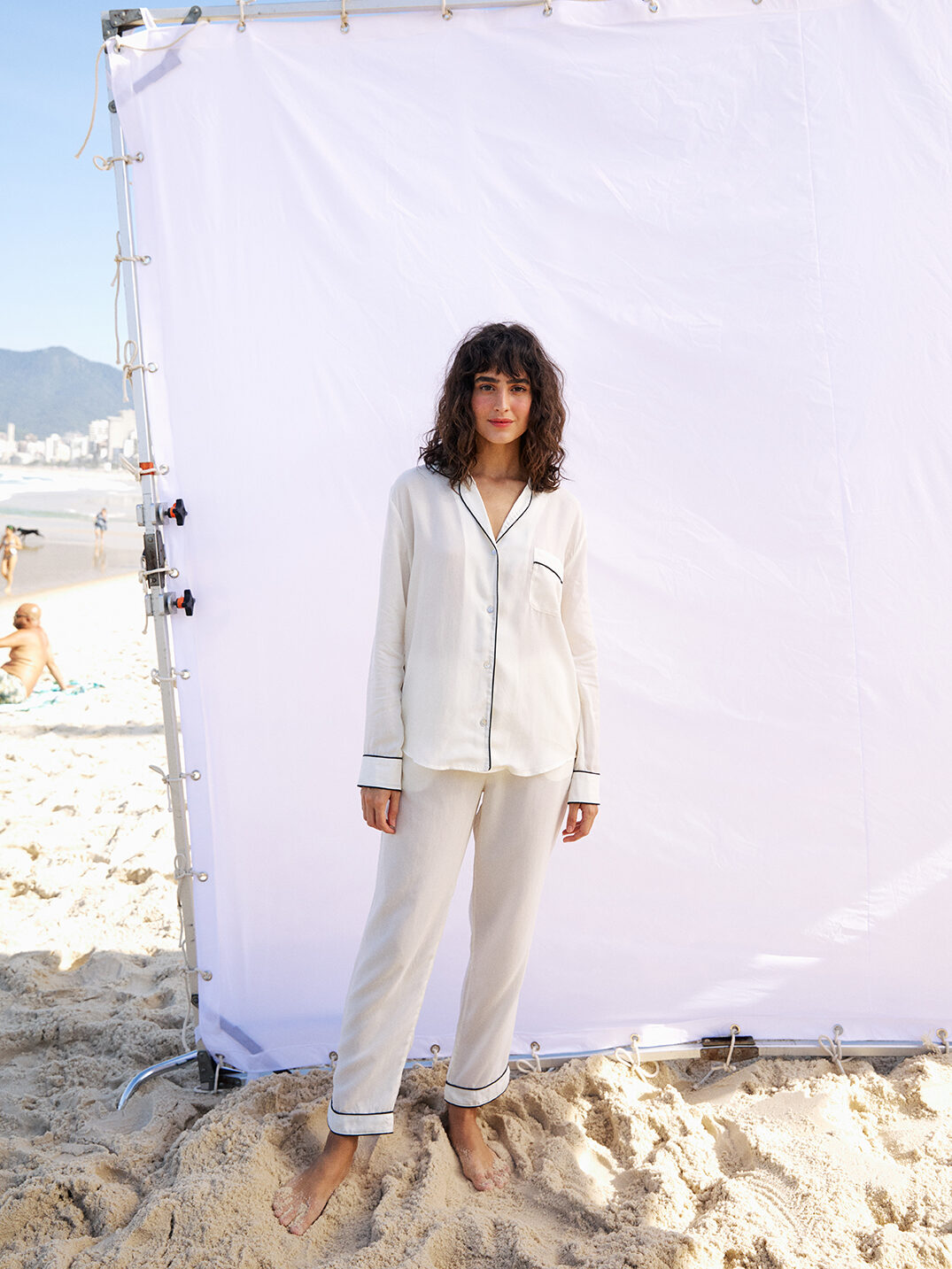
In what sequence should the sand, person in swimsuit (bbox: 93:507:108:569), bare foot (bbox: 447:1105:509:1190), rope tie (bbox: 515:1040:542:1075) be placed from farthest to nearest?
person in swimsuit (bbox: 93:507:108:569), rope tie (bbox: 515:1040:542:1075), bare foot (bbox: 447:1105:509:1190), the sand

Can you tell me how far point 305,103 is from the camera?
207 centimetres

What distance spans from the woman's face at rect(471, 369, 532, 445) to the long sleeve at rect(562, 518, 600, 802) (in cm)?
24

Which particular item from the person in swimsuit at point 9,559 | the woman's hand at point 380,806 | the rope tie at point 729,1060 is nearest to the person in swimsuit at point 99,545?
the person in swimsuit at point 9,559

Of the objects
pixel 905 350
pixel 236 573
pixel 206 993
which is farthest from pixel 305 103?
pixel 206 993

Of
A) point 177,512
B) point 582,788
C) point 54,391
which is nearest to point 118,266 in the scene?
point 177,512

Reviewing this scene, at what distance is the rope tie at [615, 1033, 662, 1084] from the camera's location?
7.70ft

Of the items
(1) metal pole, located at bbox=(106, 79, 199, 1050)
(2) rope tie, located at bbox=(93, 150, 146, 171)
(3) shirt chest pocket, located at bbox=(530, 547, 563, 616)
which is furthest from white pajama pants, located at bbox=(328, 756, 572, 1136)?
(2) rope tie, located at bbox=(93, 150, 146, 171)

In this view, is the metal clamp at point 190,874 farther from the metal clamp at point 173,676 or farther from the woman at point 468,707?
the woman at point 468,707

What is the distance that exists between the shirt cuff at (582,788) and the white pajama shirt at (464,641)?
88mm

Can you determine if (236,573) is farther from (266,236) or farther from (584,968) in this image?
(584,968)

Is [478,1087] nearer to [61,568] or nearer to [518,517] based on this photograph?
[518,517]

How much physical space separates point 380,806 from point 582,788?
40 centimetres

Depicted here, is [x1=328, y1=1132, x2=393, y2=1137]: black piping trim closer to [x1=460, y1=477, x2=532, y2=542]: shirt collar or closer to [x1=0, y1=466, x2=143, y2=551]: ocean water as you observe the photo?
[x1=460, y1=477, x2=532, y2=542]: shirt collar

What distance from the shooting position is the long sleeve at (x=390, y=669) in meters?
1.68
